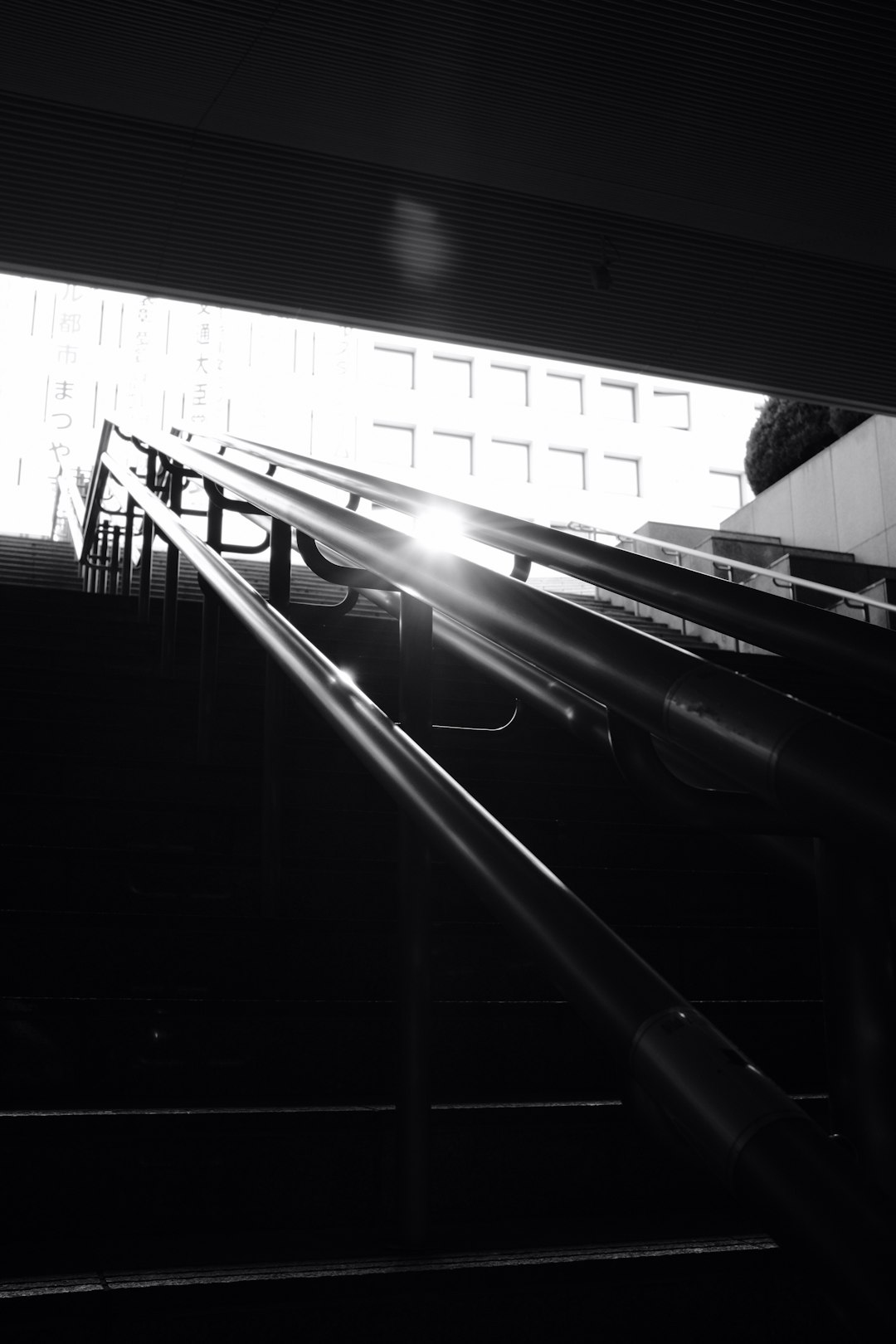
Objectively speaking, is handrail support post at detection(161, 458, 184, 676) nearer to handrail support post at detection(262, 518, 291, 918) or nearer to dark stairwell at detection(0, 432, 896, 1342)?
dark stairwell at detection(0, 432, 896, 1342)

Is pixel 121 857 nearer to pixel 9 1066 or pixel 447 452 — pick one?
pixel 9 1066

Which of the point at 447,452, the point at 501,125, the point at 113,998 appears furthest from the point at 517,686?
the point at 447,452

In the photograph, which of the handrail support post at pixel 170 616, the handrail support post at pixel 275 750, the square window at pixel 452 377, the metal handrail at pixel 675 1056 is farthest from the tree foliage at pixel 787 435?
the square window at pixel 452 377

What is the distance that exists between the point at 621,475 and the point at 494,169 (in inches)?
980

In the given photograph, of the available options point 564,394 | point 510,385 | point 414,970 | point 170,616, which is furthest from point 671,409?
point 414,970

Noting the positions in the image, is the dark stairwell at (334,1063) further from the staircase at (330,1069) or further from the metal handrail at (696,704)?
the metal handrail at (696,704)

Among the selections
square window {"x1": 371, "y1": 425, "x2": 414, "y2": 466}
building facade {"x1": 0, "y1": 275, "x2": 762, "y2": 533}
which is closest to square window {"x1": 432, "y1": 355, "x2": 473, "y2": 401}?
building facade {"x1": 0, "y1": 275, "x2": 762, "y2": 533}

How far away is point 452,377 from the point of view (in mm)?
28891

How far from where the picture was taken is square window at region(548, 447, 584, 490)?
98.2 ft

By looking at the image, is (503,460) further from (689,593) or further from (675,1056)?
(675,1056)

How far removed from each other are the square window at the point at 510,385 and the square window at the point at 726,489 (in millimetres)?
5368

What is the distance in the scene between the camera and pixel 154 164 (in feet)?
20.2

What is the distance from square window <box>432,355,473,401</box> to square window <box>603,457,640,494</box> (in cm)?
399

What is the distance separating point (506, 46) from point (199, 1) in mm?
1291
